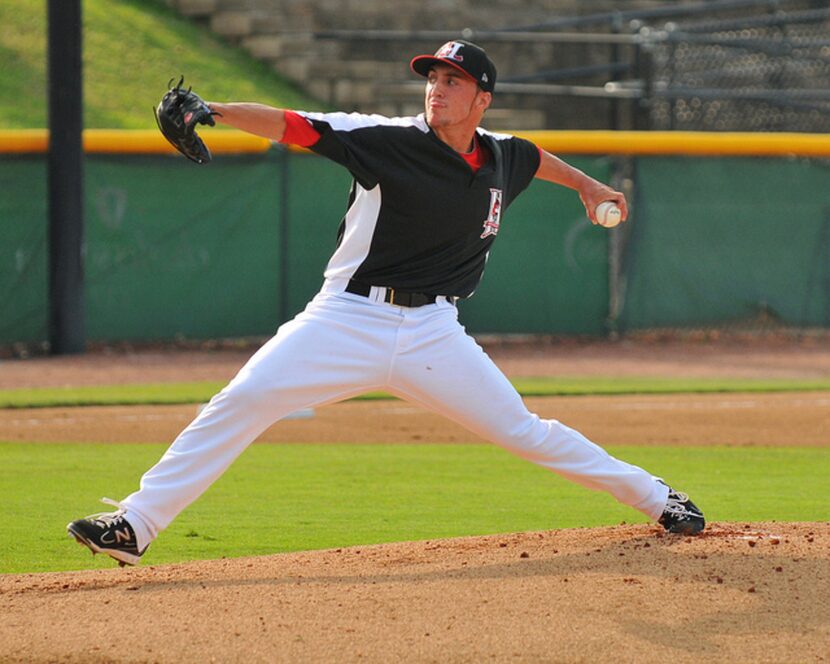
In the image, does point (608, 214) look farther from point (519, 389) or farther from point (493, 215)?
point (519, 389)

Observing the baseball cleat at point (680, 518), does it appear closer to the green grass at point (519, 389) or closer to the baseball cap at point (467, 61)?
the baseball cap at point (467, 61)

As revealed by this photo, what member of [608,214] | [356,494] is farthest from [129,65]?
[608,214]

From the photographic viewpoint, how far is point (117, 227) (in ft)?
45.4

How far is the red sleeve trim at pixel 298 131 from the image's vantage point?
188 inches

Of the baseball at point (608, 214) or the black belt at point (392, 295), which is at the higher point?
the baseball at point (608, 214)

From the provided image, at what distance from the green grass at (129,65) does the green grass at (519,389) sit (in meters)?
7.06

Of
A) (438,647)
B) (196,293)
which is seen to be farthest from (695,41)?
(438,647)

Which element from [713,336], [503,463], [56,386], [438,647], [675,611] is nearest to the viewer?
[438,647]

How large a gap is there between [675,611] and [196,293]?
10.3 meters

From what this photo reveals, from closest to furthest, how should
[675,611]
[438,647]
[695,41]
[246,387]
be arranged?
[438,647], [675,611], [246,387], [695,41]

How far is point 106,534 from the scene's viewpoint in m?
4.66

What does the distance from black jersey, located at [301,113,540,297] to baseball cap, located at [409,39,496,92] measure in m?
0.22

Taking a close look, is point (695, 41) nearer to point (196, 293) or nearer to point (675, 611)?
point (196, 293)

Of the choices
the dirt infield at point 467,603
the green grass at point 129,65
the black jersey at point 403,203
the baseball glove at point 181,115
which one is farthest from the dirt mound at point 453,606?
the green grass at point 129,65
